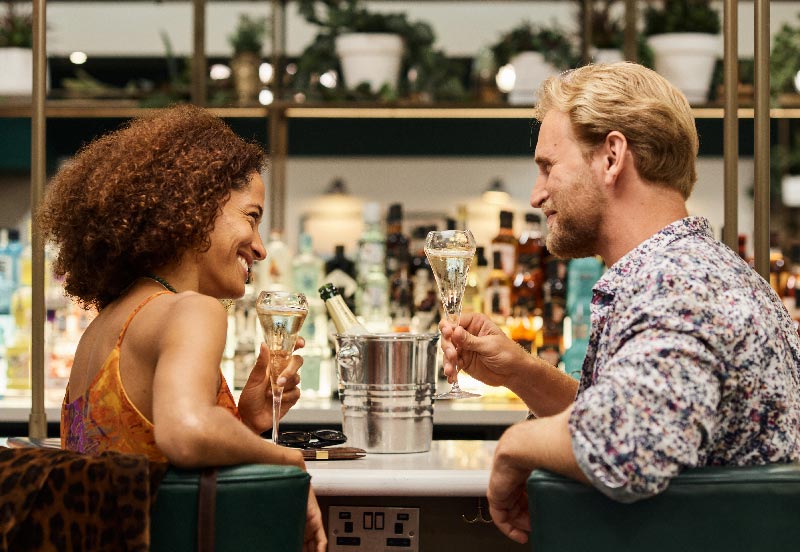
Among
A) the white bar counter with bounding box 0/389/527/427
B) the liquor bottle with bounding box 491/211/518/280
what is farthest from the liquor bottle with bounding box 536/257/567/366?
the white bar counter with bounding box 0/389/527/427

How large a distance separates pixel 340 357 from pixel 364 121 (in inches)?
91.9

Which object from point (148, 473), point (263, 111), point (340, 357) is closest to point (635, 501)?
point (148, 473)

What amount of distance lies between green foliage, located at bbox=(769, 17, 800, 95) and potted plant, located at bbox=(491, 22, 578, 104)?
64 centimetres

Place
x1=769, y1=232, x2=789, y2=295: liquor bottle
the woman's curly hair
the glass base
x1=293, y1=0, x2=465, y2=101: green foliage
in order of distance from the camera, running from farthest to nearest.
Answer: x1=293, y1=0, x2=465, y2=101: green foliage → x1=769, y1=232, x2=789, y2=295: liquor bottle → the glass base → the woman's curly hair

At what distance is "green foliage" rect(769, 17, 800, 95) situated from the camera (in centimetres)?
357

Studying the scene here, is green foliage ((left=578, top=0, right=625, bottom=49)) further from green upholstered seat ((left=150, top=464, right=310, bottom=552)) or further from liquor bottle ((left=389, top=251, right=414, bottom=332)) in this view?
green upholstered seat ((left=150, top=464, right=310, bottom=552))

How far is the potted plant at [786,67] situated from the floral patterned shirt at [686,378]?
2250mm

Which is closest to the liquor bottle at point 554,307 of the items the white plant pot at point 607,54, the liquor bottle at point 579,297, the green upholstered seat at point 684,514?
the liquor bottle at point 579,297

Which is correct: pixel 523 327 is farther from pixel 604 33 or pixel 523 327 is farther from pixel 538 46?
pixel 604 33

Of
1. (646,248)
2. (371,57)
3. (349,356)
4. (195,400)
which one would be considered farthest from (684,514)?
(371,57)

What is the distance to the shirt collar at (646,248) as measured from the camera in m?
1.50

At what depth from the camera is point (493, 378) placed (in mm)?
1920

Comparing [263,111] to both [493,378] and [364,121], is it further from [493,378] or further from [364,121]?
[493,378]

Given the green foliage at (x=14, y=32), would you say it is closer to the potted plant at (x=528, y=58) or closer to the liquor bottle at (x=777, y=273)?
the potted plant at (x=528, y=58)
